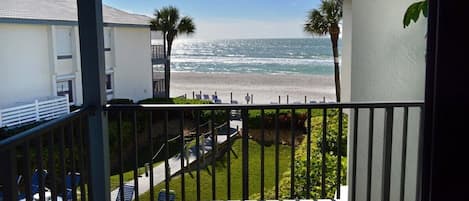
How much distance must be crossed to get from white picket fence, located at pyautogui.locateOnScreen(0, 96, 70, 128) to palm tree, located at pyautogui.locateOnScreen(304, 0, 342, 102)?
7.20 m

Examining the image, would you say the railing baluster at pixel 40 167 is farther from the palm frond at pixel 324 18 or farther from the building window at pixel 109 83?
the palm frond at pixel 324 18

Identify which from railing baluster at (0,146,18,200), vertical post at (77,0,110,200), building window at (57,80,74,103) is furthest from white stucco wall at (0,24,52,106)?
railing baluster at (0,146,18,200)

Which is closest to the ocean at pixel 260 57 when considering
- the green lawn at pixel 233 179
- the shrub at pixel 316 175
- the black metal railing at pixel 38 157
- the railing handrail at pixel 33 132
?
the green lawn at pixel 233 179

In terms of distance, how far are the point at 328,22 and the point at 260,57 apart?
47.1 ft

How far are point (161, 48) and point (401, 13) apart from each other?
12.2 m

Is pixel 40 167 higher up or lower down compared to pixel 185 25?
lower down

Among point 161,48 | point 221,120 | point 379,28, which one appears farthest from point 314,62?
point 379,28

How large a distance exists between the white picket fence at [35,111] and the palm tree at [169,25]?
6801mm

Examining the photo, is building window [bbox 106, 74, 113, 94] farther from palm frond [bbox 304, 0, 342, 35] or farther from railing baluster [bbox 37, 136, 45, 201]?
railing baluster [bbox 37, 136, 45, 201]

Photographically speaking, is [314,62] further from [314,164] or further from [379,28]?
[379,28]

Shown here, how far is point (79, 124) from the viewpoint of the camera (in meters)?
2.16

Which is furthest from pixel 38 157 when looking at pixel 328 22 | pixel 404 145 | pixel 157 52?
pixel 157 52

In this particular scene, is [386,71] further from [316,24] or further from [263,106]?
[316,24]

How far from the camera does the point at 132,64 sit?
12.3 m
